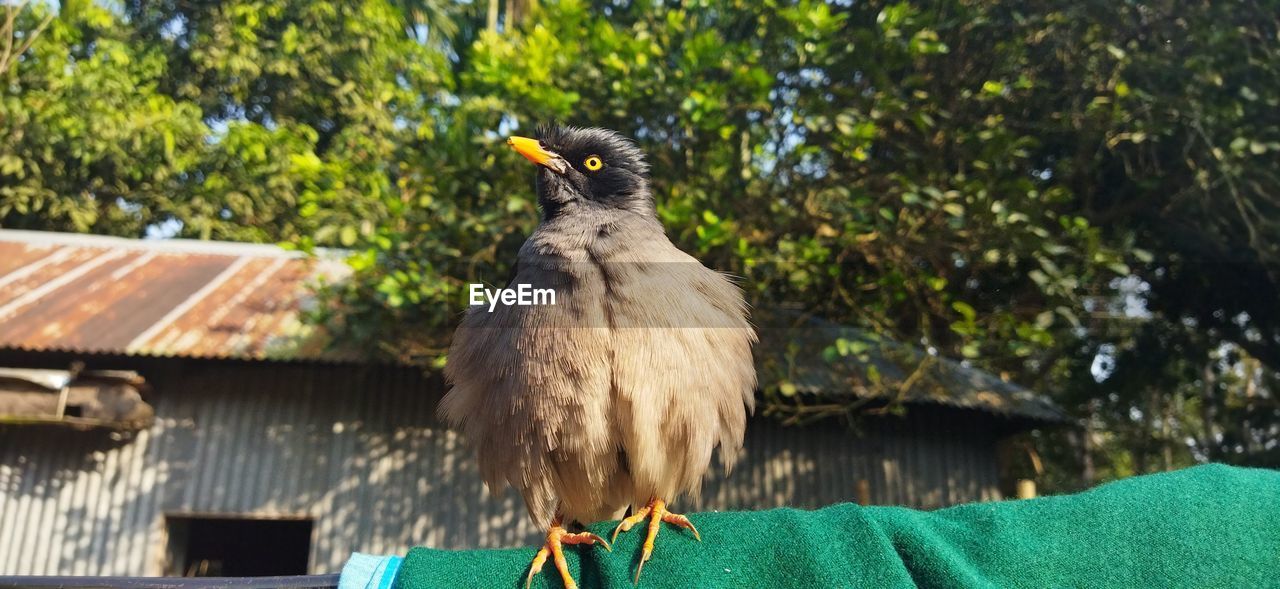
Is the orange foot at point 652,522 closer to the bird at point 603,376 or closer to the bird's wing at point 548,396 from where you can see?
the bird at point 603,376

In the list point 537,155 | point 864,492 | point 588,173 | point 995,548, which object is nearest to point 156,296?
point 537,155

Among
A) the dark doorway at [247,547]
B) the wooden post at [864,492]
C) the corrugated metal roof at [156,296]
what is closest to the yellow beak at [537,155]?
the corrugated metal roof at [156,296]

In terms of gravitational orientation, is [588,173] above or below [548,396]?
above

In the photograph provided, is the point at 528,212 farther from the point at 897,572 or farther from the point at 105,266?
the point at 105,266

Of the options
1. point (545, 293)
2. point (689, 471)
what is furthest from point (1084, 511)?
point (545, 293)

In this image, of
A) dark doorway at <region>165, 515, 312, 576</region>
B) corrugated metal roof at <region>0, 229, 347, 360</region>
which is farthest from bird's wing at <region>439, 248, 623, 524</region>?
dark doorway at <region>165, 515, 312, 576</region>

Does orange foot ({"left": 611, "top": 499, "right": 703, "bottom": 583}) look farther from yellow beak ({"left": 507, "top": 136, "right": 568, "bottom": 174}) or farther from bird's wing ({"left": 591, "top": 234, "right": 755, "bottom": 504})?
yellow beak ({"left": 507, "top": 136, "right": 568, "bottom": 174})

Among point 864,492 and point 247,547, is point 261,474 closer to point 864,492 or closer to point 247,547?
point 247,547
